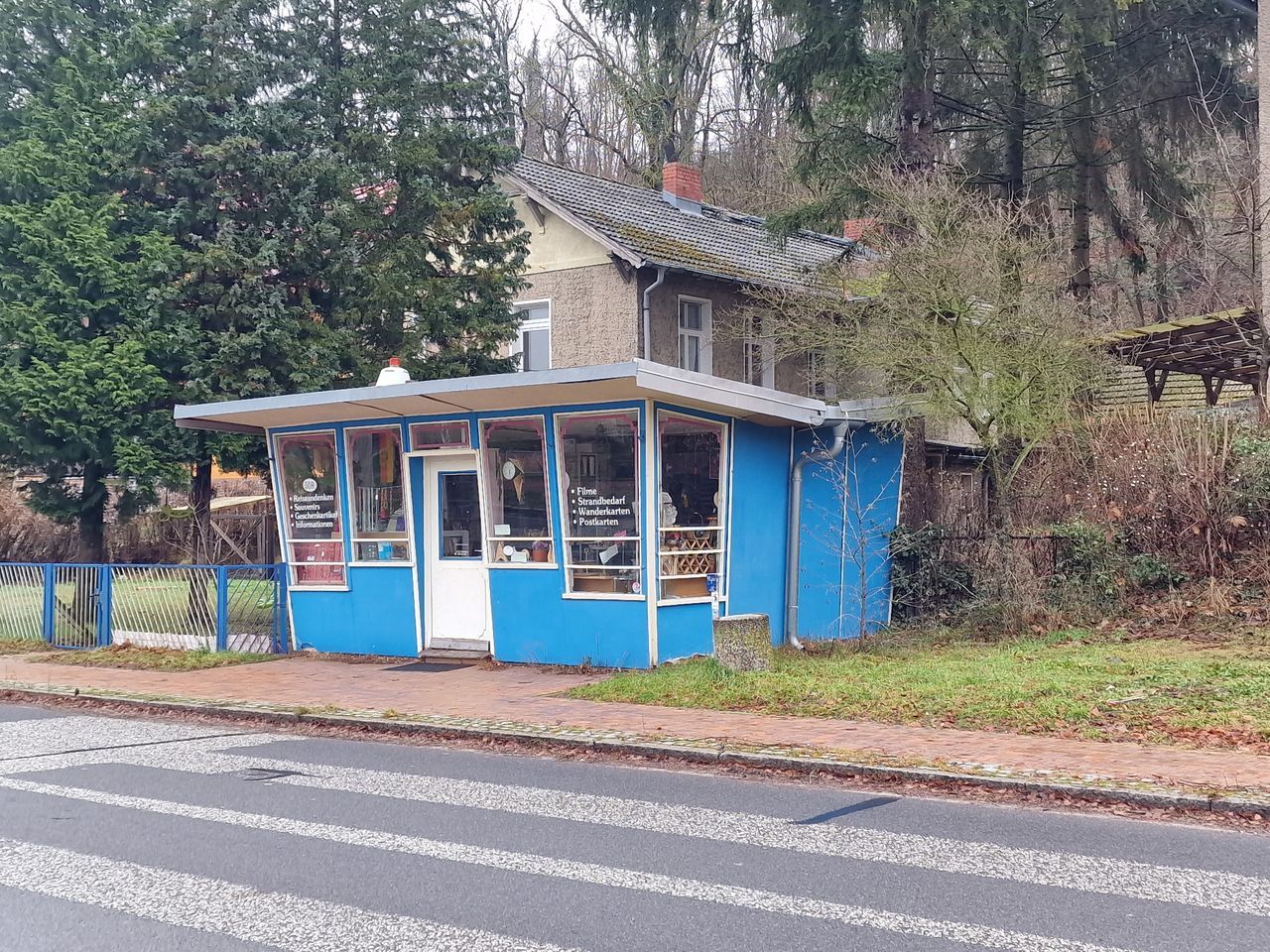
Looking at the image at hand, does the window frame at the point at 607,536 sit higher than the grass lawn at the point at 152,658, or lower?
higher

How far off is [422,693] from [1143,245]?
809 inches

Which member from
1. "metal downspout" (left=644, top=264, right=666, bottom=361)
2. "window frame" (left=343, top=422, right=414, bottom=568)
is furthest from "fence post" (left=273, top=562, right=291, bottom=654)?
"metal downspout" (left=644, top=264, right=666, bottom=361)

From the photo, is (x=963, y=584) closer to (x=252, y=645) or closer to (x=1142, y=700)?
(x=1142, y=700)

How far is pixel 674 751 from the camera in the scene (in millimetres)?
9438

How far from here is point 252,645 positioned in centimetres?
1659

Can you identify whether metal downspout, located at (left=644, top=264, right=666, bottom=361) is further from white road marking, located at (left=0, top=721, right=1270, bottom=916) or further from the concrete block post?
white road marking, located at (left=0, top=721, right=1270, bottom=916)

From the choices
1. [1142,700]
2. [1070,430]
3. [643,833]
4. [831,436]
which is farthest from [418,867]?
[1070,430]

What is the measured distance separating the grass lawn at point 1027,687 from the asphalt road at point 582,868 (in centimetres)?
213

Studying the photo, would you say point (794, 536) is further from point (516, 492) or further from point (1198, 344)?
point (1198, 344)

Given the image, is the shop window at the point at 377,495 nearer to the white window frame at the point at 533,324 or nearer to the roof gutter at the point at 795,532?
the roof gutter at the point at 795,532

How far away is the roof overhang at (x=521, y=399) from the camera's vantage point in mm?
12820

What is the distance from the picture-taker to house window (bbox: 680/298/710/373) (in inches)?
976

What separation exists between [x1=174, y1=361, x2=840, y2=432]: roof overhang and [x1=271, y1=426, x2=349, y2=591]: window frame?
188mm

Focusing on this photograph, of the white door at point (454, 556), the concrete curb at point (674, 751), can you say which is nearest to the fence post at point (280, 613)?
the white door at point (454, 556)
